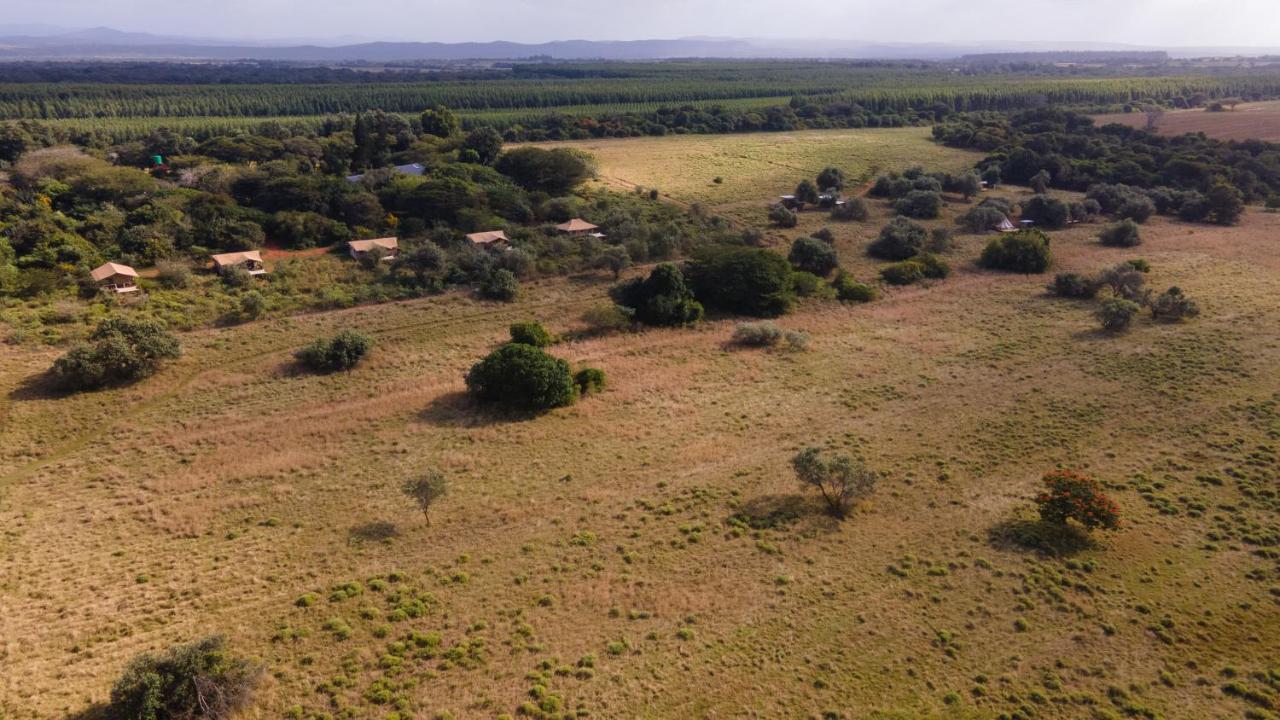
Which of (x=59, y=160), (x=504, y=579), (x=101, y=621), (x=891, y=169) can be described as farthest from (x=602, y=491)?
(x=891, y=169)

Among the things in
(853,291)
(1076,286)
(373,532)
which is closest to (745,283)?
(853,291)

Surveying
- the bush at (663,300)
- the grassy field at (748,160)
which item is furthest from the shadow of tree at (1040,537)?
the grassy field at (748,160)

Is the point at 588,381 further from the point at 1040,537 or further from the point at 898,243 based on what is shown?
the point at 898,243

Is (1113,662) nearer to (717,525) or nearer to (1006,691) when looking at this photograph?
(1006,691)

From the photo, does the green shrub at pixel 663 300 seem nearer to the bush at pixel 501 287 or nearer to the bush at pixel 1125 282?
the bush at pixel 501 287

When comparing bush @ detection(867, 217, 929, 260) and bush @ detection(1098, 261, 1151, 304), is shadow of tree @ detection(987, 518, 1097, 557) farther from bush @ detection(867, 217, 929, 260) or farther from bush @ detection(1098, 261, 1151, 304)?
bush @ detection(867, 217, 929, 260)
